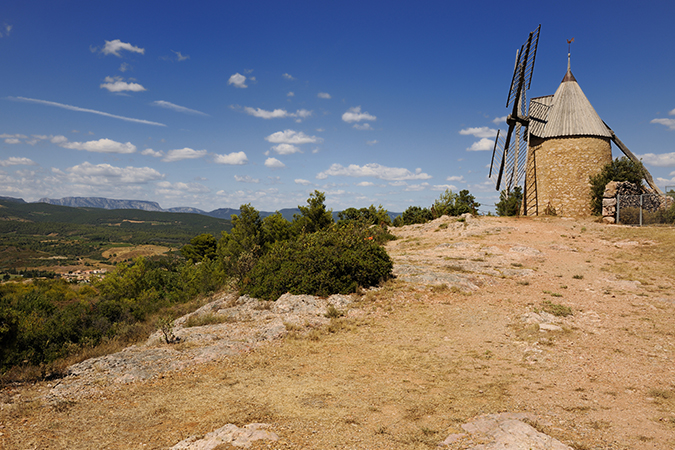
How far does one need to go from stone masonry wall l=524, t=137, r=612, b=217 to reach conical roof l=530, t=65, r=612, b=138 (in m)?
0.57

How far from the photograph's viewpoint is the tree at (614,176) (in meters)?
25.3

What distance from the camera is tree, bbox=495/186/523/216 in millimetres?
32562

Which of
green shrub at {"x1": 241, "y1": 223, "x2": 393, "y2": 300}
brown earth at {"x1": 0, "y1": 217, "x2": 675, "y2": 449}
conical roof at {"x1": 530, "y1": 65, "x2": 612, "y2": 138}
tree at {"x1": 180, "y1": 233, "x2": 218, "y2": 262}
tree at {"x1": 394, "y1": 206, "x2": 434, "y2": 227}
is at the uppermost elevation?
conical roof at {"x1": 530, "y1": 65, "x2": 612, "y2": 138}

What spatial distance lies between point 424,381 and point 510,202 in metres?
31.2

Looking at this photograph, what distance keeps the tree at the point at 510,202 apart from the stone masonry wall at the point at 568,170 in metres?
2.98

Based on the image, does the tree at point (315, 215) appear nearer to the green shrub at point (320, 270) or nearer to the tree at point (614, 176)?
the green shrub at point (320, 270)

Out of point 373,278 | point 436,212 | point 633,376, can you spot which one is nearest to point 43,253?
point 436,212

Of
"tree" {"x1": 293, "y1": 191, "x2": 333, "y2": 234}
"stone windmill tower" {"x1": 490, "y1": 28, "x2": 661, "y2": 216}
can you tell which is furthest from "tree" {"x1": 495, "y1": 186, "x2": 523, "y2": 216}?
"tree" {"x1": 293, "y1": 191, "x2": 333, "y2": 234}

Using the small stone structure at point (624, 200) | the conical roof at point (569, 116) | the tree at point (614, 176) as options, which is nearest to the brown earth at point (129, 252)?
the conical roof at point (569, 116)

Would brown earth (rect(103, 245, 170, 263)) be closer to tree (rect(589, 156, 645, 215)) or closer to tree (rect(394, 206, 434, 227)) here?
tree (rect(394, 206, 434, 227))

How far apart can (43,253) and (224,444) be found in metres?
149

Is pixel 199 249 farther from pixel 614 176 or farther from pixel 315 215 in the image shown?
pixel 614 176

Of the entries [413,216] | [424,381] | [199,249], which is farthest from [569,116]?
[199,249]

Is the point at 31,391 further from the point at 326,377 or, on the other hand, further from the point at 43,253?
the point at 43,253
